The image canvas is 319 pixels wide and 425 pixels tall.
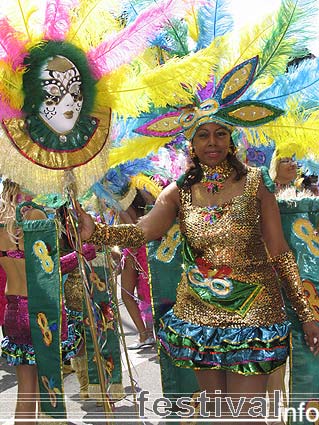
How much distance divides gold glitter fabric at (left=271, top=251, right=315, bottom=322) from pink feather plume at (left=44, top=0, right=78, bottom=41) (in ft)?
4.53

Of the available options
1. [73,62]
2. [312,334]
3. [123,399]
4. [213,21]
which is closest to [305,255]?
[312,334]

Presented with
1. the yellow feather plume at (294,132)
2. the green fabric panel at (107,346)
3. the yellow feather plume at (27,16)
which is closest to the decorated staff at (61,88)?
the yellow feather plume at (27,16)

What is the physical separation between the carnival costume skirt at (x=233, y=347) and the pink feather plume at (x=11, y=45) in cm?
139

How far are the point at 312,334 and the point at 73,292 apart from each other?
2063mm

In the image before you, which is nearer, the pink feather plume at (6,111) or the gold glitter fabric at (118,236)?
the pink feather plume at (6,111)

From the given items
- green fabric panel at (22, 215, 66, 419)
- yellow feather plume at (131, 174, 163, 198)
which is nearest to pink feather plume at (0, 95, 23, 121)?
green fabric panel at (22, 215, 66, 419)

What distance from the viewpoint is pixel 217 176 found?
3086 mm

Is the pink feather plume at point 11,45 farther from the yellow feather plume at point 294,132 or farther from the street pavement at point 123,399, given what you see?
the street pavement at point 123,399

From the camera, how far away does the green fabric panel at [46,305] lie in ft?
9.82

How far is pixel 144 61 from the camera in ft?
10.3

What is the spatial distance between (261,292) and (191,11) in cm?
137

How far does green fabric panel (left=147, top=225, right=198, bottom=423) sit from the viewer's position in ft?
11.4

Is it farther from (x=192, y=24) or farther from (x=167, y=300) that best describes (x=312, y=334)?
(x=192, y=24)

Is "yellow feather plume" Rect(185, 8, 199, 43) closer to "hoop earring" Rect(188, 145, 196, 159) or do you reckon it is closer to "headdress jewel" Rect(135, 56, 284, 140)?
"headdress jewel" Rect(135, 56, 284, 140)
